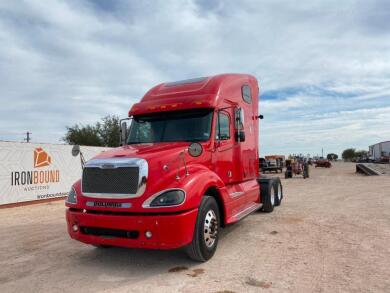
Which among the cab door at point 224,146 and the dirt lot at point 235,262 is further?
the cab door at point 224,146

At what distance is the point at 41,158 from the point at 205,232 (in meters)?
11.6

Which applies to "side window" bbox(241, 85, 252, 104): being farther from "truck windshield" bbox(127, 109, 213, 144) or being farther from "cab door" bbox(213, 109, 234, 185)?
"truck windshield" bbox(127, 109, 213, 144)

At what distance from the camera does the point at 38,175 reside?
14.5 meters

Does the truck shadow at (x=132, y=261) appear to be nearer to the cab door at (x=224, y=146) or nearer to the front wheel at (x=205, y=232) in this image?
the front wheel at (x=205, y=232)

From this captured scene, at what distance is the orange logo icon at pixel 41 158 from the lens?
14453mm

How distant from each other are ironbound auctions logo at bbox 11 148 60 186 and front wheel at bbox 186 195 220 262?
10733 mm

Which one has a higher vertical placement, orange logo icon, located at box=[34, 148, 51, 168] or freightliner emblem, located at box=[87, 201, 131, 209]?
orange logo icon, located at box=[34, 148, 51, 168]

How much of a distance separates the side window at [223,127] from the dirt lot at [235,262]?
2019 mm

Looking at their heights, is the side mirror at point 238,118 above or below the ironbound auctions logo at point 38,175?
above

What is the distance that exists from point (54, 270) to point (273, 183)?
22.2ft

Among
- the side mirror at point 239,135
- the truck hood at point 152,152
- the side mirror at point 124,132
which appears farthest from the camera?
the side mirror at point 124,132

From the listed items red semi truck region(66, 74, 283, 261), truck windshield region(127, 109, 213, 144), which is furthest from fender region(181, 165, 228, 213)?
truck windshield region(127, 109, 213, 144)

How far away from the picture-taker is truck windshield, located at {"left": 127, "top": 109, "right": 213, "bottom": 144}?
6.30 metres

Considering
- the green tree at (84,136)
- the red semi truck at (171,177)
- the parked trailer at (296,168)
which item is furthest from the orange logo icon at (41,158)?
the green tree at (84,136)
